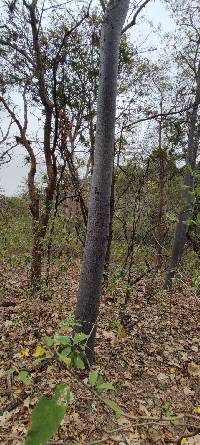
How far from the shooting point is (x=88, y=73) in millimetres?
8172

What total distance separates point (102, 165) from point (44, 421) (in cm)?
349

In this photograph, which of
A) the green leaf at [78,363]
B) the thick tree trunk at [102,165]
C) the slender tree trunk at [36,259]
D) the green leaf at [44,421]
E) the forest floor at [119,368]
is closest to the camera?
the green leaf at [44,421]

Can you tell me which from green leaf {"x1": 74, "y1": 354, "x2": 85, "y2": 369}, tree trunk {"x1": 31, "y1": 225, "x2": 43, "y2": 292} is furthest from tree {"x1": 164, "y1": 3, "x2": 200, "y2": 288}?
green leaf {"x1": 74, "y1": 354, "x2": 85, "y2": 369}

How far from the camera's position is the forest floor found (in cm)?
354

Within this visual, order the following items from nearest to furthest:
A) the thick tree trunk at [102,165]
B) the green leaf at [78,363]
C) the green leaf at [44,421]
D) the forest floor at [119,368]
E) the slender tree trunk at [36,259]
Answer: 1. the green leaf at [44,421]
2. the green leaf at [78,363]
3. the forest floor at [119,368]
4. the thick tree trunk at [102,165]
5. the slender tree trunk at [36,259]

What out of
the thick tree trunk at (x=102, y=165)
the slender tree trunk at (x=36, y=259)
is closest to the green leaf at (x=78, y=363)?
the thick tree trunk at (x=102, y=165)

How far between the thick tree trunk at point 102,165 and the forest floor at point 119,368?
1.87 ft

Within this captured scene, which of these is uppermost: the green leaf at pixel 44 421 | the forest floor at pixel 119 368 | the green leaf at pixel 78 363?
the green leaf at pixel 44 421

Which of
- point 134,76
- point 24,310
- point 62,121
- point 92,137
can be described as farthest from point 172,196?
point 24,310

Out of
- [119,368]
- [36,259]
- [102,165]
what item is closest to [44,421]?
[102,165]

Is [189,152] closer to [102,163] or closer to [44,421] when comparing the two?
[102,163]

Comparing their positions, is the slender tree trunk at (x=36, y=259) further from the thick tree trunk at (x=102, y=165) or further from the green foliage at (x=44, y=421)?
the green foliage at (x=44, y=421)

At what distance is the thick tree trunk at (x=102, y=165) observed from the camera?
403 cm

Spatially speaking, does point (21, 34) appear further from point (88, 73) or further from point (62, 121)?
point (62, 121)
